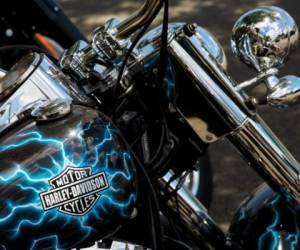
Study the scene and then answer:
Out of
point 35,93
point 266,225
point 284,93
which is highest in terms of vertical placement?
point 35,93

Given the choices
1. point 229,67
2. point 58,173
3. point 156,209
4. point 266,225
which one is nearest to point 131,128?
point 156,209

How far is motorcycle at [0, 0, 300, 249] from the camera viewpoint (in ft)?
3.56

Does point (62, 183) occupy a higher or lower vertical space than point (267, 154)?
higher

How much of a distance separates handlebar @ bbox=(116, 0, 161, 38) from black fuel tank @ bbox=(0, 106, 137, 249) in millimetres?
192

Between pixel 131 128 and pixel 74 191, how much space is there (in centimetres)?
27

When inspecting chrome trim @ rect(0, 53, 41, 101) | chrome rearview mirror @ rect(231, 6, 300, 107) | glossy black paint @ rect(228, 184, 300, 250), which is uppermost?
chrome trim @ rect(0, 53, 41, 101)

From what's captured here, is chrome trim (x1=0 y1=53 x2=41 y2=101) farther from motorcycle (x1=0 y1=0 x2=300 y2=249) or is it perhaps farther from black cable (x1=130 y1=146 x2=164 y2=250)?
black cable (x1=130 y1=146 x2=164 y2=250)

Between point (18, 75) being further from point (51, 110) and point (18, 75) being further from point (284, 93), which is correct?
point (284, 93)

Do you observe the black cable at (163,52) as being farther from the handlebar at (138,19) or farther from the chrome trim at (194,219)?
the chrome trim at (194,219)

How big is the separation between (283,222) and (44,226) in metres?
0.58

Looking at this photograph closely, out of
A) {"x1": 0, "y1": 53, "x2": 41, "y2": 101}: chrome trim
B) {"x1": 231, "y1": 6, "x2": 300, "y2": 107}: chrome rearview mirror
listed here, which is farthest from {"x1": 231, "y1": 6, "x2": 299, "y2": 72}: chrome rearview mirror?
{"x1": 0, "y1": 53, "x2": 41, "y2": 101}: chrome trim

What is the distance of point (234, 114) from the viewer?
125 cm

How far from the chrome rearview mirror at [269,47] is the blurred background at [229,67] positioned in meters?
1.47

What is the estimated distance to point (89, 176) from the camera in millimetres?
1102
